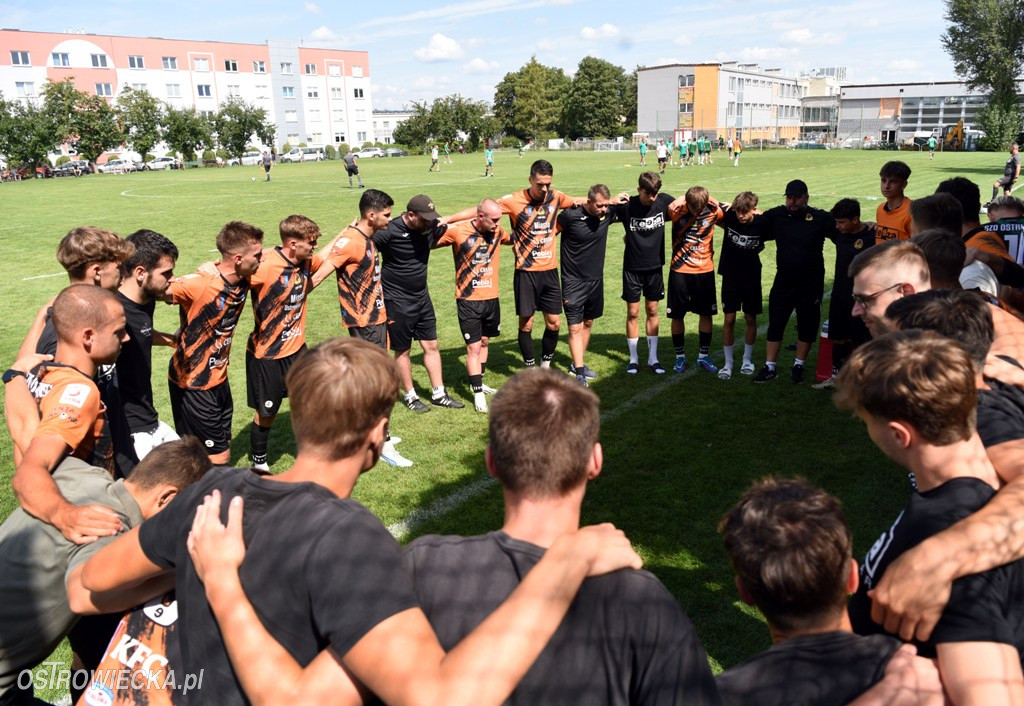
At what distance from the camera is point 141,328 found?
4898mm

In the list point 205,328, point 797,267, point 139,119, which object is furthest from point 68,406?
point 139,119

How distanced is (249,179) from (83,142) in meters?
28.5

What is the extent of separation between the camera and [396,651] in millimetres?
1600

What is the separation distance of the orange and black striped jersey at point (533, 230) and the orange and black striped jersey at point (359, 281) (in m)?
1.81

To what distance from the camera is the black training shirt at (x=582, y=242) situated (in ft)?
27.3

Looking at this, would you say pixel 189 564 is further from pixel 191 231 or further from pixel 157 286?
pixel 191 231

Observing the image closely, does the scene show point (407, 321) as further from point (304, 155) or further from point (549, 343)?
point (304, 155)

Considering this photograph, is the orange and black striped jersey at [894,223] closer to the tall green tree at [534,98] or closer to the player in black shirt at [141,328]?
the player in black shirt at [141,328]

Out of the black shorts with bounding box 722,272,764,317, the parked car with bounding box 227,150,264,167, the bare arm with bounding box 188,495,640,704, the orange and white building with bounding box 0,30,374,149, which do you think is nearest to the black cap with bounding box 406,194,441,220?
the black shorts with bounding box 722,272,764,317

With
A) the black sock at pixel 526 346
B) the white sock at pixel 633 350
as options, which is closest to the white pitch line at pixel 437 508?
the black sock at pixel 526 346

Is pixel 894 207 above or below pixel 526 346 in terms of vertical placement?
above

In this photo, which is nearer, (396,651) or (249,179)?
(396,651)

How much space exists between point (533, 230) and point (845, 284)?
348 centimetres

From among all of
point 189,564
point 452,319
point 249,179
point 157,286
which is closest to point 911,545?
point 189,564
